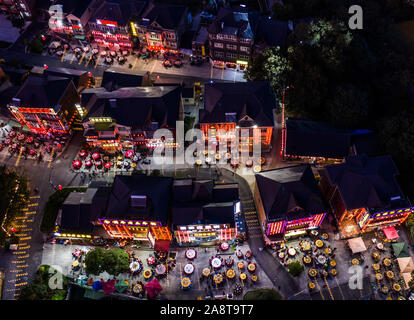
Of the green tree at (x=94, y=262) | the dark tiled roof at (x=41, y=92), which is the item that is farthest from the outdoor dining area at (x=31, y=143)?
the green tree at (x=94, y=262)

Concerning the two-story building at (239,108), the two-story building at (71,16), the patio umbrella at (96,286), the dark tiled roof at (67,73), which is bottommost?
the patio umbrella at (96,286)

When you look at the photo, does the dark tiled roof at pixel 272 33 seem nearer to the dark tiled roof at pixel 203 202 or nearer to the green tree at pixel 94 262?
the dark tiled roof at pixel 203 202

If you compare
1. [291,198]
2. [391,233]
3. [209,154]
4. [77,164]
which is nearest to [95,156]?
[77,164]

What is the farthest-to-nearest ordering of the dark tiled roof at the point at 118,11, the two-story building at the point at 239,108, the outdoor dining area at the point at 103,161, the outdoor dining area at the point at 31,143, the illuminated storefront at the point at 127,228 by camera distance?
the dark tiled roof at the point at 118,11
the outdoor dining area at the point at 31,143
the outdoor dining area at the point at 103,161
the two-story building at the point at 239,108
the illuminated storefront at the point at 127,228

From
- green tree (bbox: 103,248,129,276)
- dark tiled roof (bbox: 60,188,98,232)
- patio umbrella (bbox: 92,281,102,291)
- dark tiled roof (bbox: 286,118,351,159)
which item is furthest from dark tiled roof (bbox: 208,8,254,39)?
patio umbrella (bbox: 92,281,102,291)

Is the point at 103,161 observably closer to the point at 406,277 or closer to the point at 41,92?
the point at 41,92
